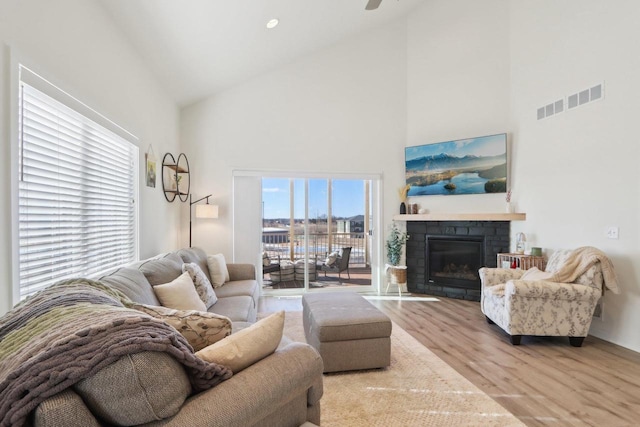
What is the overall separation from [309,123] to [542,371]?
4.26 meters

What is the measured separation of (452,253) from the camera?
16.9 ft

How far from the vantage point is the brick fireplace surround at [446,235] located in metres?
4.71

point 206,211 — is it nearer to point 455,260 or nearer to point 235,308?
point 235,308

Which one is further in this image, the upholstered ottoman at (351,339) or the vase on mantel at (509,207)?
the vase on mantel at (509,207)

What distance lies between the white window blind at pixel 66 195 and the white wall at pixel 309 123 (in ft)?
6.25

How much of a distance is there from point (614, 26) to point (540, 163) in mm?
1527

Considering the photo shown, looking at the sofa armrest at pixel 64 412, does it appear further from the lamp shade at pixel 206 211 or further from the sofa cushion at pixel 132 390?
the lamp shade at pixel 206 211

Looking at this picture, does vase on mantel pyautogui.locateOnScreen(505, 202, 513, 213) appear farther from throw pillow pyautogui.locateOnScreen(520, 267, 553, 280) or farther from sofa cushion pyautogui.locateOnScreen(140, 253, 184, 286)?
sofa cushion pyautogui.locateOnScreen(140, 253, 184, 286)

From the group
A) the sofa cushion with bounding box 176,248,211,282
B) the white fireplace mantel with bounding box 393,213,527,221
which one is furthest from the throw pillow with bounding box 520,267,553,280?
the sofa cushion with bounding box 176,248,211,282

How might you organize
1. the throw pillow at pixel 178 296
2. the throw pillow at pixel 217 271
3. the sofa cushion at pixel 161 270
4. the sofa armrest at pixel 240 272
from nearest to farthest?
the throw pillow at pixel 178 296 < the sofa cushion at pixel 161 270 < the throw pillow at pixel 217 271 < the sofa armrest at pixel 240 272

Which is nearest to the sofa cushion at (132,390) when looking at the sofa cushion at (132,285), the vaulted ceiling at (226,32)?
the sofa cushion at (132,285)

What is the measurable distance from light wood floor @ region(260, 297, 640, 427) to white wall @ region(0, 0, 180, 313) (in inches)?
121

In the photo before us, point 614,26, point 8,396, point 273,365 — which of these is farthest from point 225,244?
point 614,26

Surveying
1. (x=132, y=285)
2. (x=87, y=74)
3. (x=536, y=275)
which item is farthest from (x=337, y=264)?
(x=87, y=74)
